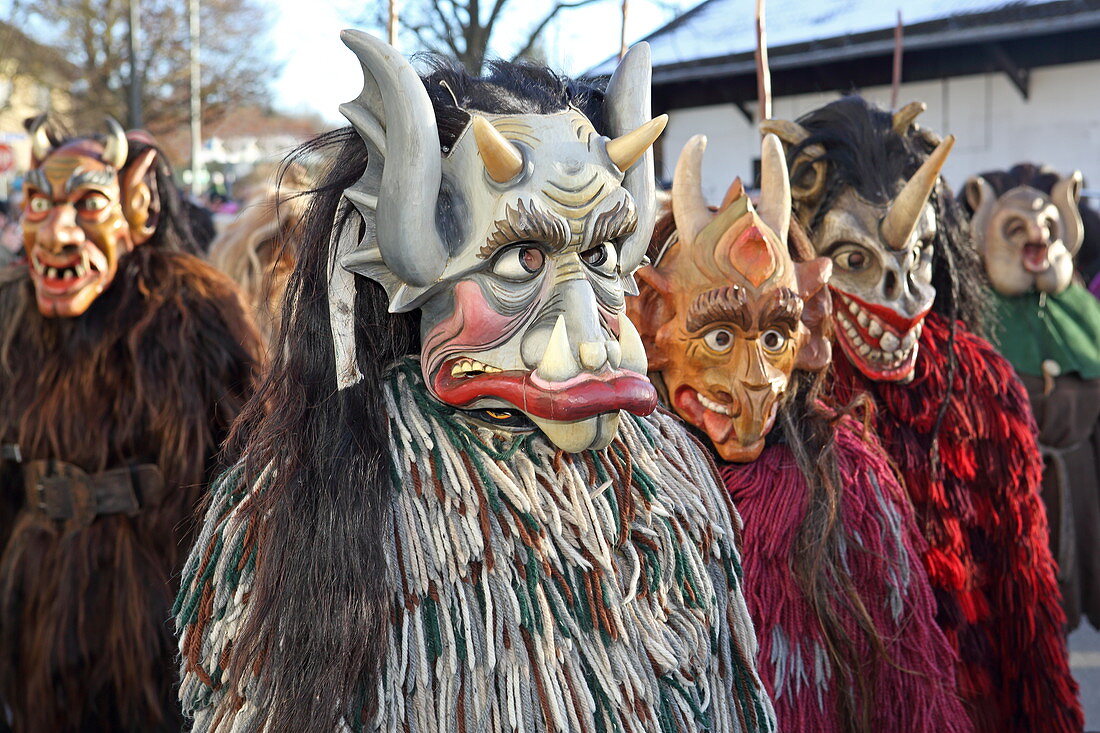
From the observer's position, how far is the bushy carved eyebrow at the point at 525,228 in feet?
4.50

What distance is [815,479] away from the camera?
194cm

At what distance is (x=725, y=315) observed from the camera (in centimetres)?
190

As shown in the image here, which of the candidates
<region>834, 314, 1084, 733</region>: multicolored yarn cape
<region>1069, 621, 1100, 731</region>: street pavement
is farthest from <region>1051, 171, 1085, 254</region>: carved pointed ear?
<region>1069, 621, 1100, 731</region>: street pavement

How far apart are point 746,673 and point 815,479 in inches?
19.5

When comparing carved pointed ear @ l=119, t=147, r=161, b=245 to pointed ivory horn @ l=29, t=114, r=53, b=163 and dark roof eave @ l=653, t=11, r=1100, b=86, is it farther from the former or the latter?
dark roof eave @ l=653, t=11, r=1100, b=86

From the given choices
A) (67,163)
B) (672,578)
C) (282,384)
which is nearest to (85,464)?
(67,163)

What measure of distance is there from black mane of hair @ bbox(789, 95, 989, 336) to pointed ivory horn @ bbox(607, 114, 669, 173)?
100cm

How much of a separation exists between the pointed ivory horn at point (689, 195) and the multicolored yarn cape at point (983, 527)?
552mm

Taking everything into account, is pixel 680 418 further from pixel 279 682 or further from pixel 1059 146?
pixel 1059 146

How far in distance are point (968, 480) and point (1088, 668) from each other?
2599 millimetres

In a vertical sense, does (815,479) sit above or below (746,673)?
above

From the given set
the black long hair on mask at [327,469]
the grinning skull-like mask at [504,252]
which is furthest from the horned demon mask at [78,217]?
the grinning skull-like mask at [504,252]

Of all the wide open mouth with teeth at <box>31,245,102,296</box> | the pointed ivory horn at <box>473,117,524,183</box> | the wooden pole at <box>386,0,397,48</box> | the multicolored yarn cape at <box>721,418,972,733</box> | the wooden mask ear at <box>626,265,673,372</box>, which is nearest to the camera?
the pointed ivory horn at <box>473,117,524,183</box>

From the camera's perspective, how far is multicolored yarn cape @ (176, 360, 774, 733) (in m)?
1.37
